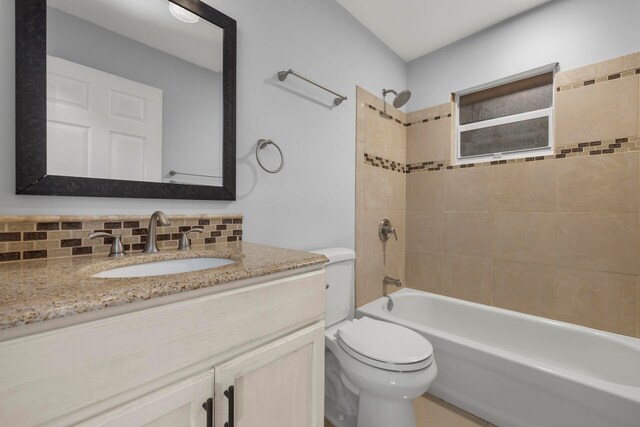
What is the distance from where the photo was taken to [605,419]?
44.7 inches

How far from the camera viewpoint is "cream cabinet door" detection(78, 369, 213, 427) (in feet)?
1.73

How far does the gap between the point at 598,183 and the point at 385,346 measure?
161cm

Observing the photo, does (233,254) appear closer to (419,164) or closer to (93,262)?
(93,262)

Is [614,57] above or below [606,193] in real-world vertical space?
above

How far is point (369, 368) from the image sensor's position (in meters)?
1.19

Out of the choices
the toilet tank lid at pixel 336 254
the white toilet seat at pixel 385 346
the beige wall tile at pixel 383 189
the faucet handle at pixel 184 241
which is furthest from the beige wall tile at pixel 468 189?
the faucet handle at pixel 184 241

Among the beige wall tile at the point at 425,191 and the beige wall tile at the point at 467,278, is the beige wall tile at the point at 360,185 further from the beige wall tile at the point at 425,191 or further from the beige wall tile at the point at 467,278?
the beige wall tile at the point at 467,278

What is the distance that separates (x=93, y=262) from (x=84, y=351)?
1.34 ft

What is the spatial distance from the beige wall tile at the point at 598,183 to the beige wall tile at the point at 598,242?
2.3 inches

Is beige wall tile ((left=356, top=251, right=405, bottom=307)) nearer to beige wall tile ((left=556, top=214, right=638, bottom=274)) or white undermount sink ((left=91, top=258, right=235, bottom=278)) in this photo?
beige wall tile ((left=556, top=214, right=638, bottom=274))

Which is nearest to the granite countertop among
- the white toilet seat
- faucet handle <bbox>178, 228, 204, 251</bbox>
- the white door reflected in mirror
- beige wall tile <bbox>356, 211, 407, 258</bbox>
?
faucet handle <bbox>178, 228, 204, 251</bbox>

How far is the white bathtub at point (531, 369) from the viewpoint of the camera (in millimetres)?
1171

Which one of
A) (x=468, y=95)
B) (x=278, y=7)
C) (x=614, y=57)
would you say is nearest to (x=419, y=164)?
(x=468, y=95)

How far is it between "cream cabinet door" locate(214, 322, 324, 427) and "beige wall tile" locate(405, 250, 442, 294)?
1.68 m
